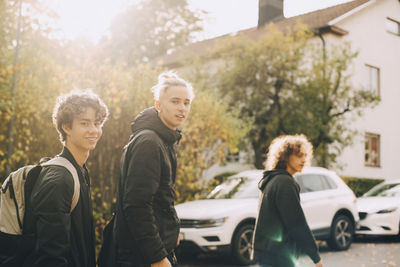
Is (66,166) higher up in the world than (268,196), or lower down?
higher up

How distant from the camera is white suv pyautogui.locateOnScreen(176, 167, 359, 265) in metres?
8.36

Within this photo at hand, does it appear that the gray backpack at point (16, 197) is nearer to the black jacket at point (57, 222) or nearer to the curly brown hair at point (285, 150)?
the black jacket at point (57, 222)

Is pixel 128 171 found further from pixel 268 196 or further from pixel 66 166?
pixel 268 196

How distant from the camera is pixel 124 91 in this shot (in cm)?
888

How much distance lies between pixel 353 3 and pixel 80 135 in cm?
2653

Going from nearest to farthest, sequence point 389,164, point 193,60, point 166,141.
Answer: point 166,141 → point 193,60 → point 389,164

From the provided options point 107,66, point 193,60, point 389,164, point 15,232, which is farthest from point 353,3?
point 15,232

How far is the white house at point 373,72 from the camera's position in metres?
23.1

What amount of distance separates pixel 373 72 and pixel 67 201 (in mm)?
24425

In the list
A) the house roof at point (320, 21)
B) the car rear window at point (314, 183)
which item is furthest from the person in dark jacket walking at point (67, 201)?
the house roof at point (320, 21)

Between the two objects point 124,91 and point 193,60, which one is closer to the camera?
point 124,91

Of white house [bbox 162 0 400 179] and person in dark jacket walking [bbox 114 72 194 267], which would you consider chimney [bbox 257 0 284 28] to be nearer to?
white house [bbox 162 0 400 179]

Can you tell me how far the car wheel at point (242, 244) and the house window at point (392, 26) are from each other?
20484mm

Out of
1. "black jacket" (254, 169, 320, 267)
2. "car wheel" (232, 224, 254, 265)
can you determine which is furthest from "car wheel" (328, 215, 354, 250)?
"black jacket" (254, 169, 320, 267)
